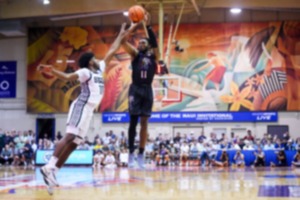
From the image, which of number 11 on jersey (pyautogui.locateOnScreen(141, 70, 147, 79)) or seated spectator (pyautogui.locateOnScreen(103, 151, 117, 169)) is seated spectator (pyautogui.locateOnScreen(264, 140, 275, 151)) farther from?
number 11 on jersey (pyautogui.locateOnScreen(141, 70, 147, 79))

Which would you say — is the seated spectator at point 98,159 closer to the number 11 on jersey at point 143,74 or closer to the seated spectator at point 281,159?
the seated spectator at point 281,159

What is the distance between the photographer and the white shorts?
6.06 metres

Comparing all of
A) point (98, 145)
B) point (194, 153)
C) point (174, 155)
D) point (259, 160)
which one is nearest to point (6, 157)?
point (98, 145)

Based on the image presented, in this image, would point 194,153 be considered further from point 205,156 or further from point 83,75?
point 83,75

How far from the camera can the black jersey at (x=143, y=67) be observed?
23.4 feet

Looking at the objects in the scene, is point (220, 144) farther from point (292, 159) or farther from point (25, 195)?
point (25, 195)

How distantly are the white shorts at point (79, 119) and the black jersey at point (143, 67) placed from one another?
1.29 metres

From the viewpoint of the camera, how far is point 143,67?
7.12 meters

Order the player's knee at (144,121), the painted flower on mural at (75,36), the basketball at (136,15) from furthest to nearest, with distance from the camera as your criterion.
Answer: the painted flower on mural at (75,36)
the player's knee at (144,121)
the basketball at (136,15)

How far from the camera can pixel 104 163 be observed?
19.9 meters

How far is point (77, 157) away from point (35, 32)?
10814 millimetres

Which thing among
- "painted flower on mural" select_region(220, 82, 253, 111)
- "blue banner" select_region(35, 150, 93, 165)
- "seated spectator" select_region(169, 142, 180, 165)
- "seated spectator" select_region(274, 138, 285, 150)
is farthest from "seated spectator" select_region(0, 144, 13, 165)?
"seated spectator" select_region(274, 138, 285, 150)

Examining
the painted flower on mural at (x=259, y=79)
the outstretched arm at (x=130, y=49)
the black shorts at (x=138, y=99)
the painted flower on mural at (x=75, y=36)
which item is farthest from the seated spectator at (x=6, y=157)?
the outstretched arm at (x=130, y=49)

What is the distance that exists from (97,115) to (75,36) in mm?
4924
